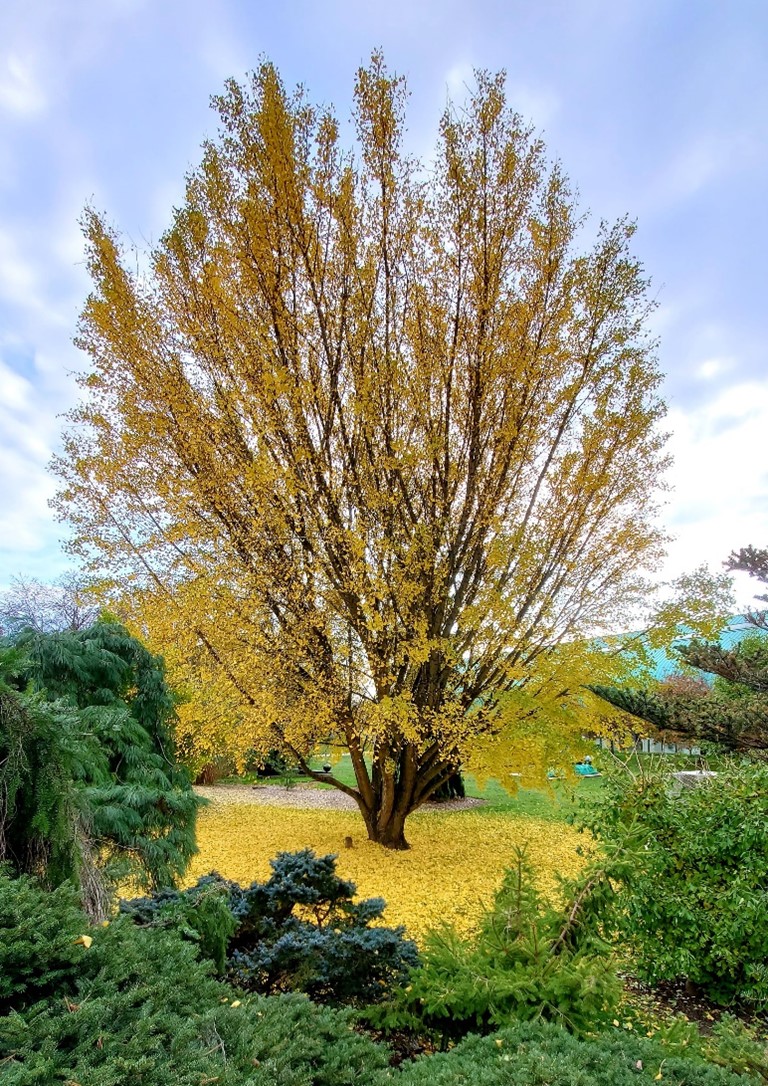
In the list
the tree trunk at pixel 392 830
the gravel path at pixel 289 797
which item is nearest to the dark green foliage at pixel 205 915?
the tree trunk at pixel 392 830

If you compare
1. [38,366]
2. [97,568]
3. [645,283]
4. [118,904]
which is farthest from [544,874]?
[38,366]

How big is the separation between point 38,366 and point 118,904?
16.8ft

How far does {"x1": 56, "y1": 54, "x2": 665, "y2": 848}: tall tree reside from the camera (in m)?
5.81

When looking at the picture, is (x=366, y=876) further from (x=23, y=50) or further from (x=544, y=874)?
(x=23, y=50)

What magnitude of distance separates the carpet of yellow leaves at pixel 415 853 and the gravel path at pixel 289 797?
108 centimetres

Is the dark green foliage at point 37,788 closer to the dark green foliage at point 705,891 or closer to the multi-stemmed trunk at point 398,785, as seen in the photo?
the dark green foliage at point 705,891

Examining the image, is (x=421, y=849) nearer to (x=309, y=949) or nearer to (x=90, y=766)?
(x=309, y=949)

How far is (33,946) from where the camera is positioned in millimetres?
1378

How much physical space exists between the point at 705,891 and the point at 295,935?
2650mm

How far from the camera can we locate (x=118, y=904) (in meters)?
2.43

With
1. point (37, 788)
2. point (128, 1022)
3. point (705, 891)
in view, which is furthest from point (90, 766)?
point (705, 891)

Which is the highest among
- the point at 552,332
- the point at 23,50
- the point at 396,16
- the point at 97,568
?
the point at 396,16

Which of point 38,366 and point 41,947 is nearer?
point 41,947

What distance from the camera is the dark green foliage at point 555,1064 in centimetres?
158
